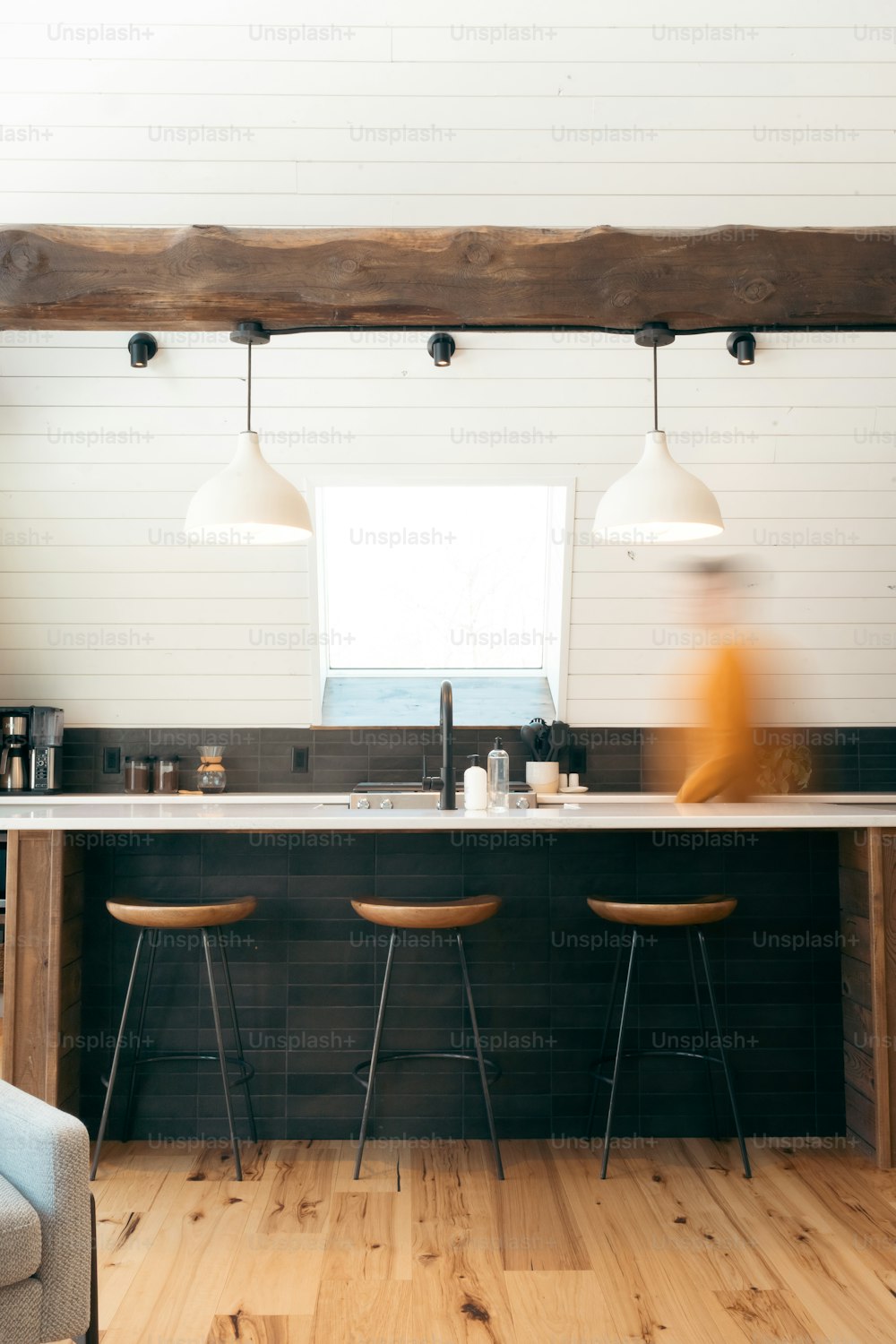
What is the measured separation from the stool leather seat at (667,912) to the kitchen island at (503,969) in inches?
11.4

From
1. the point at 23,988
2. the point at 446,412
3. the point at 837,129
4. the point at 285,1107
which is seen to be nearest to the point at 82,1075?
the point at 23,988

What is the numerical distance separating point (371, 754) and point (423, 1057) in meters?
1.83

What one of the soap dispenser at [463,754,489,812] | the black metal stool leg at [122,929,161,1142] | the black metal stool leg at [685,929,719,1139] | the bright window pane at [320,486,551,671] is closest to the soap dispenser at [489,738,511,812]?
the soap dispenser at [463,754,489,812]

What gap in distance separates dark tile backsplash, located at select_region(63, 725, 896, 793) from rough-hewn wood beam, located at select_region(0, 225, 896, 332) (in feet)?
7.87

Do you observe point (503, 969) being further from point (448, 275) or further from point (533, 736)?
point (448, 275)

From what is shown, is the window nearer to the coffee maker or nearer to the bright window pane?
the bright window pane

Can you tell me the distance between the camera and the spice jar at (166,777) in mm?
4945

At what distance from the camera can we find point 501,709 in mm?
5273

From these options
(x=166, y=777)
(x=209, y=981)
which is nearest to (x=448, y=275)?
(x=209, y=981)

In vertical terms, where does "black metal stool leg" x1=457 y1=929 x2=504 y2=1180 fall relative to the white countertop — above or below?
below

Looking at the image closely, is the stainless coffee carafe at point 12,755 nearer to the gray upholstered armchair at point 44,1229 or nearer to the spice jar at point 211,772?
the spice jar at point 211,772

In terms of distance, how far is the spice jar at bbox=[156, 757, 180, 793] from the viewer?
4945 mm

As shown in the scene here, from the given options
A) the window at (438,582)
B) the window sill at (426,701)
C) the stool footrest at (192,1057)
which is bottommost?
the stool footrest at (192,1057)

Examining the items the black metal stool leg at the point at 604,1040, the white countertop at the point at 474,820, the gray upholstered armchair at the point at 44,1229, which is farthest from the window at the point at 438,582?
the gray upholstered armchair at the point at 44,1229
